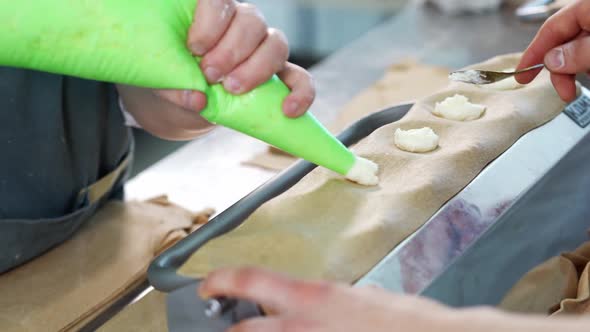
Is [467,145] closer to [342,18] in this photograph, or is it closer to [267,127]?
[267,127]

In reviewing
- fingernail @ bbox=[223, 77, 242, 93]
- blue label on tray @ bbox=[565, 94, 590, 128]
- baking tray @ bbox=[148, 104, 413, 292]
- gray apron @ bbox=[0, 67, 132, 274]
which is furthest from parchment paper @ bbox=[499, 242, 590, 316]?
gray apron @ bbox=[0, 67, 132, 274]

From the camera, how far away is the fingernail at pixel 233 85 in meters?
0.57

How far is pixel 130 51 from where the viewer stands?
53 centimetres

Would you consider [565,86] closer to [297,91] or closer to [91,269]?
[297,91]

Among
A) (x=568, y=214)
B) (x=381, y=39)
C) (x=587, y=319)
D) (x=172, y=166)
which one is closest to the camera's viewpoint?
(x=587, y=319)

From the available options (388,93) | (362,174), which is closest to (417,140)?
(362,174)

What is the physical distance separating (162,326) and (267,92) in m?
0.26

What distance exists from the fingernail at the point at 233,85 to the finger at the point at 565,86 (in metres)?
0.40

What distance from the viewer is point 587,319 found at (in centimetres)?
41

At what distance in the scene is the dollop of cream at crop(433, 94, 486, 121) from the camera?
0.74 meters

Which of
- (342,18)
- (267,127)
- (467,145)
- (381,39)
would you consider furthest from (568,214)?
(342,18)

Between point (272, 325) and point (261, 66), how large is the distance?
9.2 inches

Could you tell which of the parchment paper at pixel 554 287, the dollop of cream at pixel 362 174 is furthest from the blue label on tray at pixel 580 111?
the dollop of cream at pixel 362 174

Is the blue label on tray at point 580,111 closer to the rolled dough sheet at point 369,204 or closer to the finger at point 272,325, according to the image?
the rolled dough sheet at point 369,204
